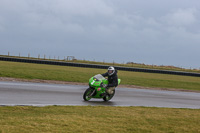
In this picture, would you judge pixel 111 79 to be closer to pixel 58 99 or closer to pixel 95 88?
pixel 95 88

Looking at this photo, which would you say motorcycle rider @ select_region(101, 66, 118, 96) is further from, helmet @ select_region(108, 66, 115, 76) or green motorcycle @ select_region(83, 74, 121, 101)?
green motorcycle @ select_region(83, 74, 121, 101)

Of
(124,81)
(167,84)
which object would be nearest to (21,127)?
(124,81)

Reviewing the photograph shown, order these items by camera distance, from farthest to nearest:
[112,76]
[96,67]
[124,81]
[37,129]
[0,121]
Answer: [96,67] → [124,81] → [112,76] → [0,121] → [37,129]

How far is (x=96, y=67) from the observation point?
4581cm

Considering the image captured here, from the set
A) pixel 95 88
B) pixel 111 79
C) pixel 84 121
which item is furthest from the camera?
pixel 111 79

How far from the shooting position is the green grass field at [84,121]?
779 centimetres

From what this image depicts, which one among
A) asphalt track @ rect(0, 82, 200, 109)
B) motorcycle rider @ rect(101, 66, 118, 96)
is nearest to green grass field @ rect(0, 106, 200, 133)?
asphalt track @ rect(0, 82, 200, 109)

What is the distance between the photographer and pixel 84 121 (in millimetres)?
8891

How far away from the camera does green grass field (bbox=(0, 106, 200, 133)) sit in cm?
779

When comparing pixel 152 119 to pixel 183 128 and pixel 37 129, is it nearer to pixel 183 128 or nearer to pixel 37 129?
pixel 183 128

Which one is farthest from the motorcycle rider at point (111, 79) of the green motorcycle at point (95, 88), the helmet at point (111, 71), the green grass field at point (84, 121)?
the green grass field at point (84, 121)

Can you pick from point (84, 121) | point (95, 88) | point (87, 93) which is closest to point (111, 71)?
point (95, 88)

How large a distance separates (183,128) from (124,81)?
2045 cm

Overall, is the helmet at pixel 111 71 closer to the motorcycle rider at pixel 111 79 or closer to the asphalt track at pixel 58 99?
the motorcycle rider at pixel 111 79
